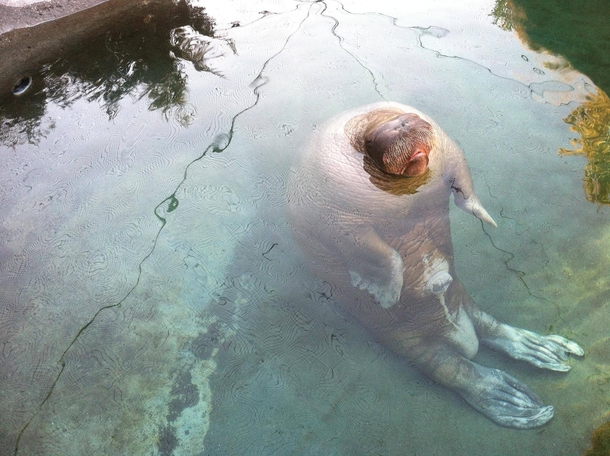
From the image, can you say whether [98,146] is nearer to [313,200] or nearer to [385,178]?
[313,200]

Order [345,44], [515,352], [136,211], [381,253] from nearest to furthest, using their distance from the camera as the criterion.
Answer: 1. [515,352]
2. [381,253]
3. [136,211]
4. [345,44]

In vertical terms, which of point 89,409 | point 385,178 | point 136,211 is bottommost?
point 89,409

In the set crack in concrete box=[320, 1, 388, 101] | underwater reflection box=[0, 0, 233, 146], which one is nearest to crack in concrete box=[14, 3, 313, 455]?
crack in concrete box=[320, 1, 388, 101]

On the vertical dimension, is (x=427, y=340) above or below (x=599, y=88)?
below

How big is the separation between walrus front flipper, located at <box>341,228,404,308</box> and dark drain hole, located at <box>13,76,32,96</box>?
4808 millimetres

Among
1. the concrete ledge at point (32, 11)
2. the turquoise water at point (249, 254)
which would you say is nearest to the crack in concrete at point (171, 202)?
the turquoise water at point (249, 254)

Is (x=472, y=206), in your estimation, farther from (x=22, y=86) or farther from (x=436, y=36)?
(x=22, y=86)

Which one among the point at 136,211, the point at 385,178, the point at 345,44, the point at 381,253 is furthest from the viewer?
the point at 345,44

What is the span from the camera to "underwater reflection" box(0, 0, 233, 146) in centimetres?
561

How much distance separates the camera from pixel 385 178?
390 cm

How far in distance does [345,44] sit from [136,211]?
11.3 feet

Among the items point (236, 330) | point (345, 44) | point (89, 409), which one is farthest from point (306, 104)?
point (89, 409)

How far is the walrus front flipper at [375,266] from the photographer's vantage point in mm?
3631

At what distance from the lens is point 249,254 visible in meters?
4.11
